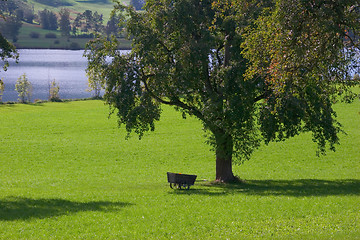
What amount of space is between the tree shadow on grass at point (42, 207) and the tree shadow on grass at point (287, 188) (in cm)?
589

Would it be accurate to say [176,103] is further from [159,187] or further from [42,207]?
[42,207]

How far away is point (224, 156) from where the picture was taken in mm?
26141

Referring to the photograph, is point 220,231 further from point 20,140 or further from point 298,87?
point 20,140

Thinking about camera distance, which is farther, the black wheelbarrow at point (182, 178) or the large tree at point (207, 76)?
the black wheelbarrow at point (182, 178)

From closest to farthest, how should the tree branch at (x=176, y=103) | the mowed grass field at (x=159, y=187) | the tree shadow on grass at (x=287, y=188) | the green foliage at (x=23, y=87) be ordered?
the mowed grass field at (x=159, y=187) → the tree shadow on grass at (x=287, y=188) → the tree branch at (x=176, y=103) → the green foliage at (x=23, y=87)

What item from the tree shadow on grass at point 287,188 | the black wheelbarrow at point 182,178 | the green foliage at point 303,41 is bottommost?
the tree shadow on grass at point 287,188

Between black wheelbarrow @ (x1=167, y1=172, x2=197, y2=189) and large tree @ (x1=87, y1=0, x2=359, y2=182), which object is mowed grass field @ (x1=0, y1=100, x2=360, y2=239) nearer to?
black wheelbarrow @ (x1=167, y1=172, x2=197, y2=189)

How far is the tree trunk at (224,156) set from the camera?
2566cm

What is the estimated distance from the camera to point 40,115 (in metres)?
68.6

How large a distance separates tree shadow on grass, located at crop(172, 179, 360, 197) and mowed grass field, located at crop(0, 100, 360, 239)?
2.2 inches

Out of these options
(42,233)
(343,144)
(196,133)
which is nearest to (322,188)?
(42,233)

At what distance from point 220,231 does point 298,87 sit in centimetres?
770

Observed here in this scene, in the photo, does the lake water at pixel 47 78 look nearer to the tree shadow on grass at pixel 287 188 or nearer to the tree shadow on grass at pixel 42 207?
the tree shadow on grass at pixel 287 188

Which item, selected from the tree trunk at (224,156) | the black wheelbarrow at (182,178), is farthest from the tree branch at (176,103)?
the black wheelbarrow at (182,178)
